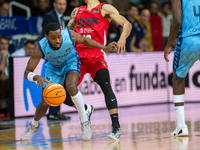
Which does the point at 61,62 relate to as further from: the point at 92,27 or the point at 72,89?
the point at 92,27

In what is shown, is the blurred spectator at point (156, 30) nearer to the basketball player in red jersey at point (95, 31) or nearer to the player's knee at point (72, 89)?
the basketball player in red jersey at point (95, 31)

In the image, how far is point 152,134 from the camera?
5938 millimetres

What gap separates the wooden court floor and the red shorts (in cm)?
102

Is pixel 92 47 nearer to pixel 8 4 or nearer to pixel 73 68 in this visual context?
pixel 73 68

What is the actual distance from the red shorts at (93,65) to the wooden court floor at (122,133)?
3.36 feet

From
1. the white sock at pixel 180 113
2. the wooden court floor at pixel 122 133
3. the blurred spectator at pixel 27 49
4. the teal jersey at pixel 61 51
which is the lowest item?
the wooden court floor at pixel 122 133

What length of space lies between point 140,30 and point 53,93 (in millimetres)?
6093

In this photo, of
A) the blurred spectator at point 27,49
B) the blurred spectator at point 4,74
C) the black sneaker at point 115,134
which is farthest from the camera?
the blurred spectator at point 27,49

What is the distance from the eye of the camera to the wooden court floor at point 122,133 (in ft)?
16.6

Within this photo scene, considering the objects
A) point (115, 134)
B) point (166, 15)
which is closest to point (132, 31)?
point (166, 15)

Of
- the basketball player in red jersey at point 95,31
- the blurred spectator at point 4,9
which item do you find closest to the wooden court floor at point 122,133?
the basketball player in red jersey at point 95,31

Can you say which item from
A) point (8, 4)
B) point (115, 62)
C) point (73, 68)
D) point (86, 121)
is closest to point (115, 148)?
point (86, 121)

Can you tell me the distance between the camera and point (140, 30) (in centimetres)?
1095

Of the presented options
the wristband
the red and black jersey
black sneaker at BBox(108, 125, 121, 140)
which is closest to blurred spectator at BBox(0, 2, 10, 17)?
the red and black jersey
